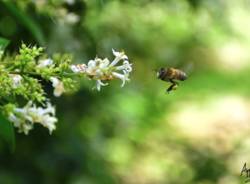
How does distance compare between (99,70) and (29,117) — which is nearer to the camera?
(99,70)

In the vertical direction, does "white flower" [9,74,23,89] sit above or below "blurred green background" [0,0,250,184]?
below

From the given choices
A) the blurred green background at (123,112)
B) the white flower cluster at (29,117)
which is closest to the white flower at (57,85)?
the white flower cluster at (29,117)

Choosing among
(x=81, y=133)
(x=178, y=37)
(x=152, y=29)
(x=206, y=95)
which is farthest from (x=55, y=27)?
(x=206, y=95)

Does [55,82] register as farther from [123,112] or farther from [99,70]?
[123,112]

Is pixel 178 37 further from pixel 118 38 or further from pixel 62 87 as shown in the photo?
pixel 62 87

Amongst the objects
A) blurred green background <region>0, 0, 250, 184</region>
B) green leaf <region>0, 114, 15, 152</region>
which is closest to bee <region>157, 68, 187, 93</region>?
green leaf <region>0, 114, 15, 152</region>

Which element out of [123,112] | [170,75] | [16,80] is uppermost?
[123,112]

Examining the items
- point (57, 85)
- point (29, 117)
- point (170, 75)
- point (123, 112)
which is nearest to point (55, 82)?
point (57, 85)

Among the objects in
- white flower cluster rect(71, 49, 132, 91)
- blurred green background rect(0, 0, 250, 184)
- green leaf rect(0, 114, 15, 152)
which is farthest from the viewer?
blurred green background rect(0, 0, 250, 184)

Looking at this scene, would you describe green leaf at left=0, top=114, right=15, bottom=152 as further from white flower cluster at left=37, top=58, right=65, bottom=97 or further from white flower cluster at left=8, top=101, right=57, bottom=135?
white flower cluster at left=37, top=58, right=65, bottom=97
